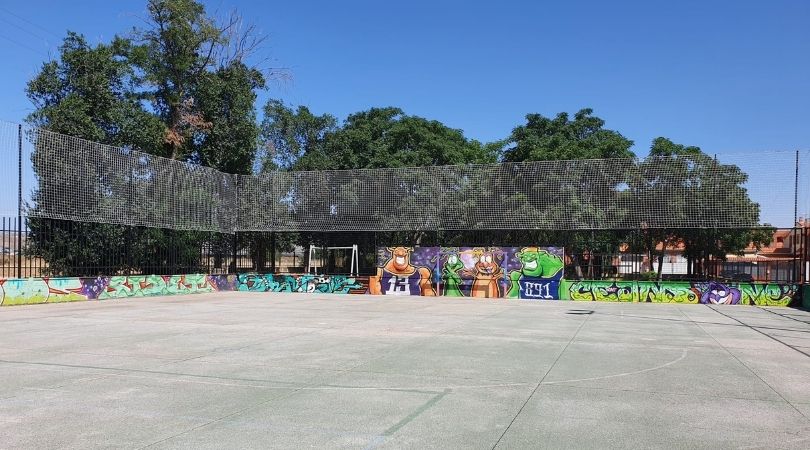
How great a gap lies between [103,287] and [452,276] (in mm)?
14916

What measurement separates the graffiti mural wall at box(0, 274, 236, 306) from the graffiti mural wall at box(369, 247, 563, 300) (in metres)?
8.11

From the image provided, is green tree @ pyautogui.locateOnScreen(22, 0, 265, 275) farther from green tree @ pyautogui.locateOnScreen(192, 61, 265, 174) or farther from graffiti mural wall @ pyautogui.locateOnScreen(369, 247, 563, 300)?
graffiti mural wall @ pyautogui.locateOnScreen(369, 247, 563, 300)

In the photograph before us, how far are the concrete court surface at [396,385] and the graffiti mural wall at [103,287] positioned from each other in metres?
5.12

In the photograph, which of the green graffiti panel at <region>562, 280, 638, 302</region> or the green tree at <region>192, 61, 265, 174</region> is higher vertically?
the green tree at <region>192, 61, 265, 174</region>

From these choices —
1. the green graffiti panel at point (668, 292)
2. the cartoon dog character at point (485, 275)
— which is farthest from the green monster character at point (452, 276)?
the green graffiti panel at point (668, 292)

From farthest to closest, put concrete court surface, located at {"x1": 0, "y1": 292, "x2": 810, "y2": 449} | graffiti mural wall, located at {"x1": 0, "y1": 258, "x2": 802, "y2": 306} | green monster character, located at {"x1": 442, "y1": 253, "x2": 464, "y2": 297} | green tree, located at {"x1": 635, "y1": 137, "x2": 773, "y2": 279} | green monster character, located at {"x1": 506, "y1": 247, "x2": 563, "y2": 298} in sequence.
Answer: green monster character, located at {"x1": 442, "y1": 253, "x2": 464, "y2": 297} < green monster character, located at {"x1": 506, "y1": 247, "x2": 563, "y2": 298} < graffiti mural wall, located at {"x1": 0, "y1": 258, "x2": 802, "y2": 306} < green tree, located at {"x1": 635, "y1": 137, "x2": 773, "y2": 279} < concrete court surface, located at {"x1": 0, "y1": 292, "x2": 810, "y2": 449}

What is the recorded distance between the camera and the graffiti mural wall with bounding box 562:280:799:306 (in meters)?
24.5

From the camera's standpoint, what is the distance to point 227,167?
3272cm

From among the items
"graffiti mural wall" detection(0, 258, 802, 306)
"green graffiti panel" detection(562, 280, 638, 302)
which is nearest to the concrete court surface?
"graffiti mural wall" detection(0, 258, 802, 306)

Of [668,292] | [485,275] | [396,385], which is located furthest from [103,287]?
[668,292]

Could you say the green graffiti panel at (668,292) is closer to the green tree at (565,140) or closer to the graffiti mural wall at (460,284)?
the graffiti mural wall at (460,284)

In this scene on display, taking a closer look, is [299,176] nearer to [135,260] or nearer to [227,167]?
[227,167]

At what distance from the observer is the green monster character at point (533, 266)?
1062 inches

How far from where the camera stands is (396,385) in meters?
8.03
